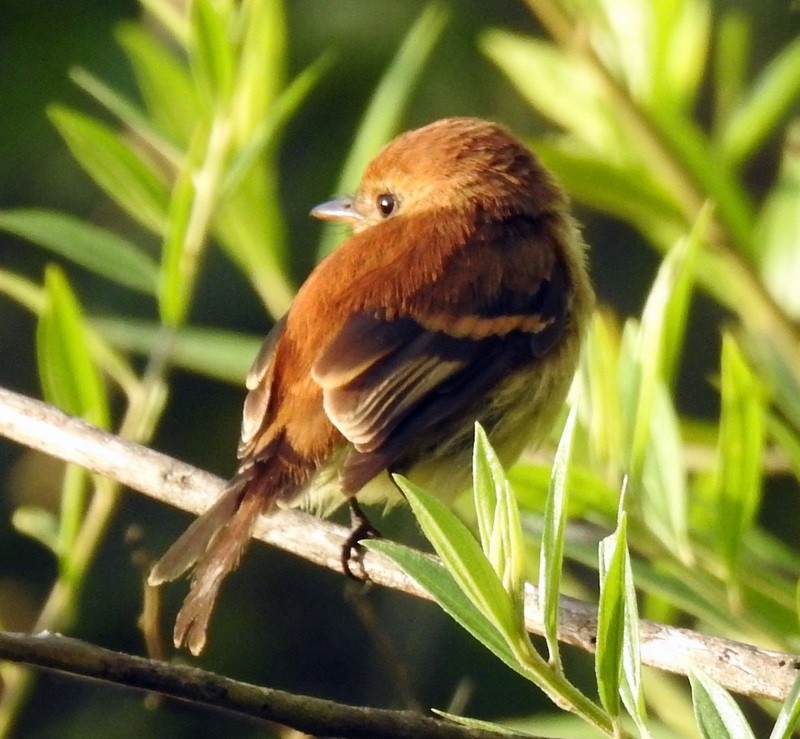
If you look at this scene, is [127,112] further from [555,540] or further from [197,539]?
[555,540]

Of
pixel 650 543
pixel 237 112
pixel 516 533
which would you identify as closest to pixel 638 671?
pixel 516 533

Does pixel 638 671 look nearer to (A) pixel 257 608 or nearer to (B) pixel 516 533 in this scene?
(B) pixel 516 533

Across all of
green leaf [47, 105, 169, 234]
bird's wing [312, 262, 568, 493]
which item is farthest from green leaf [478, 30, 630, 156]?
green leaf [47, 105, 169, 234]

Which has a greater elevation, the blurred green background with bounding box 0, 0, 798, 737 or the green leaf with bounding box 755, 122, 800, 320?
the green leaf with bounding box 755, 122, 800, 320

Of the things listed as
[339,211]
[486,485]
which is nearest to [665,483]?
[486,485]

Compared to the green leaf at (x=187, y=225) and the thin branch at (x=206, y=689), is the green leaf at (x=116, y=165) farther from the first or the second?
the thin branch at (x=206, y=689)

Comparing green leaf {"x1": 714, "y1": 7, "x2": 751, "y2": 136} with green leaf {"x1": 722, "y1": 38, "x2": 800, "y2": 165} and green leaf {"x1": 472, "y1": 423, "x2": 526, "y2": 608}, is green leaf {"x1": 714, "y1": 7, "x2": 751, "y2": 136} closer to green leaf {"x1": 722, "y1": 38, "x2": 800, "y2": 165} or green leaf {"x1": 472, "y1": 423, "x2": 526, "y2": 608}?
green leaf {"x1": 722, "y1": 38, "x2": 800, "y2": 165}
